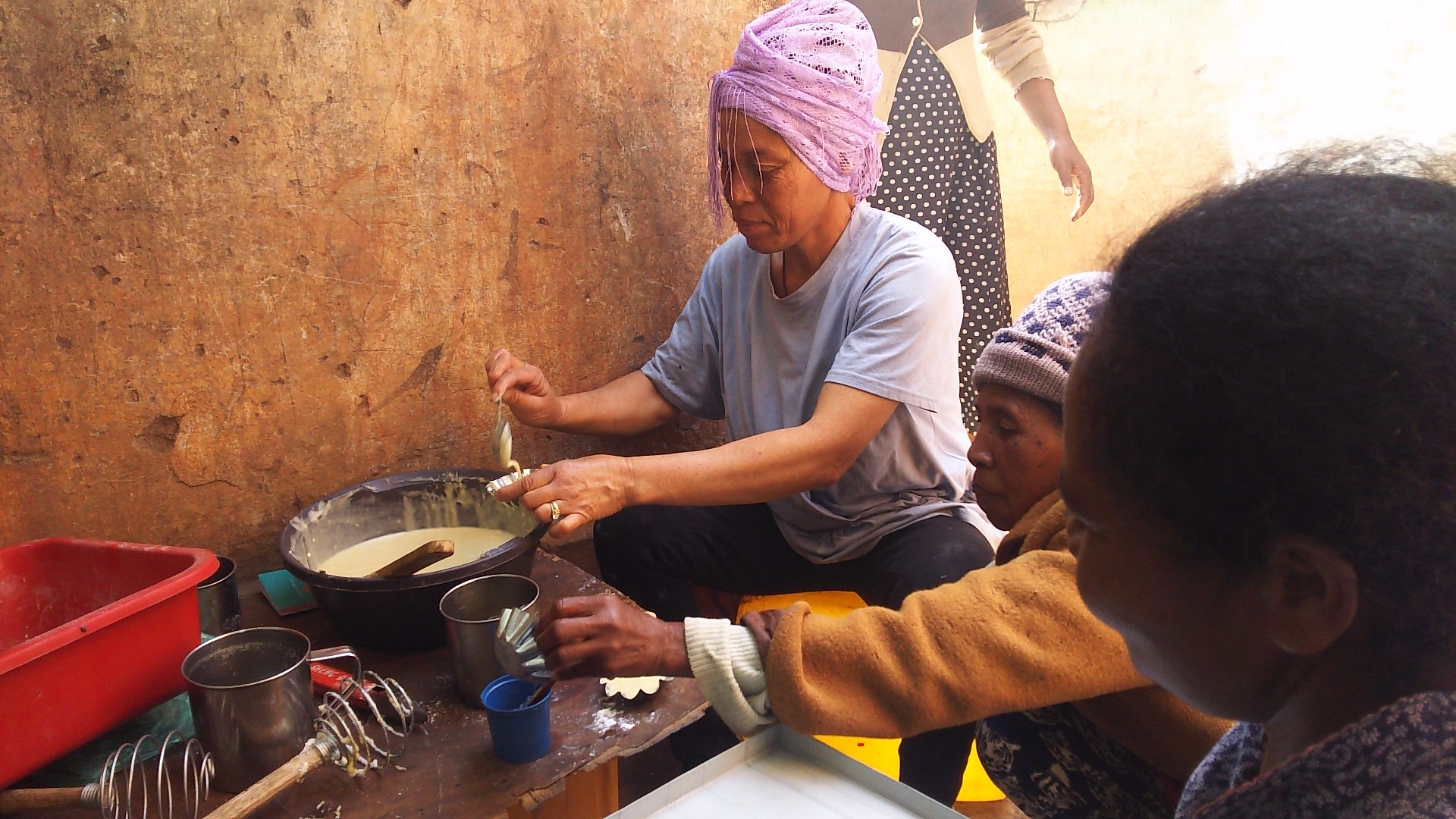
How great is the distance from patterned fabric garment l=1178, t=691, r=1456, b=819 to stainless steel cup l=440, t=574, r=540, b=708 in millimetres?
965

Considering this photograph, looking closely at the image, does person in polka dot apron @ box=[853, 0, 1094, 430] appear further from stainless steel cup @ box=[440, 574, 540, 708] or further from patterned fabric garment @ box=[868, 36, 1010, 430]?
stainless steel cup @ box=[440, 574, 540, 708]

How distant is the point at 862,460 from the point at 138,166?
5.32 ft

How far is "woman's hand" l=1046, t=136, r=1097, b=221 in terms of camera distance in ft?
9.93

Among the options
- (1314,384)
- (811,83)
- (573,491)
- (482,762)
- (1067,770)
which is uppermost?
(811,83)

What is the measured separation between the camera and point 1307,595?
0.61 meters

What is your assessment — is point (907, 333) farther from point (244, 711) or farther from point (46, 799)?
point (46, 799)

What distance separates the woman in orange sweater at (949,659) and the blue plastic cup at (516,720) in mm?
116

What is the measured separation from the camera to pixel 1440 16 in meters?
2.56

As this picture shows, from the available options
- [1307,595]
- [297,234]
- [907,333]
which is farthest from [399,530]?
[1307,595]

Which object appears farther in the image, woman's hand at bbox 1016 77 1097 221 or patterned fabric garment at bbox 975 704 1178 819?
woman's hand at bbox 1016 77 1097 221

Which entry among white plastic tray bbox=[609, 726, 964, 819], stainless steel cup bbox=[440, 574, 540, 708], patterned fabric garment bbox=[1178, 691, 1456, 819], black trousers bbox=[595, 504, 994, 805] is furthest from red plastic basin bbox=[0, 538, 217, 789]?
patterned fabric garment bbox=[1178, 691, 1456, 819]

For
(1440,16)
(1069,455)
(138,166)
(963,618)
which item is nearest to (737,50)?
(138,166)

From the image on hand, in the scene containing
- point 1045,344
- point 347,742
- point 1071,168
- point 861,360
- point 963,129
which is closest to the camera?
point 347,742

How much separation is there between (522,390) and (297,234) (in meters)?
0.59
